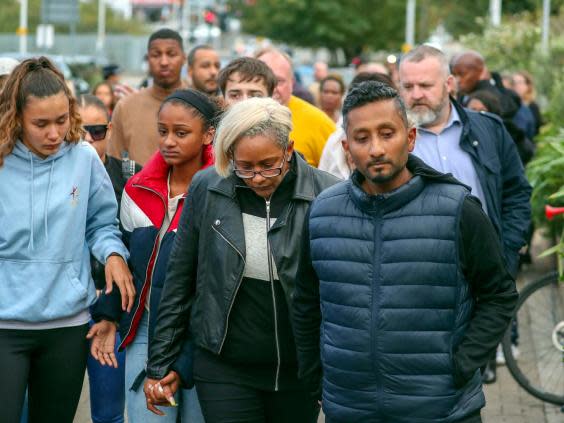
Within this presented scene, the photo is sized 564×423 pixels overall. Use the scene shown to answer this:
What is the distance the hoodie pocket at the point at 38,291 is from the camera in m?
4.83

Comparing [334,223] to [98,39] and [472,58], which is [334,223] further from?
[98,39]

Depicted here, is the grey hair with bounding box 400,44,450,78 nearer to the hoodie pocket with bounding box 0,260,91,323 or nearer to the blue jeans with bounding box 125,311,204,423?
the blue jeans with bounding box 125,311,204,423

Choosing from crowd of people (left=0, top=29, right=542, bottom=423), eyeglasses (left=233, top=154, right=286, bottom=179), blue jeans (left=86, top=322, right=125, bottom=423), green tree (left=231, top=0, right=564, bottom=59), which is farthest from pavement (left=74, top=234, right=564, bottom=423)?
green tree (left=231, top=0, right=564, bottom=59)

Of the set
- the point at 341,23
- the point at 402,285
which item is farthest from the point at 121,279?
the point at 341,23

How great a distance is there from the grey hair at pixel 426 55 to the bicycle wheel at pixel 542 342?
2.01 m

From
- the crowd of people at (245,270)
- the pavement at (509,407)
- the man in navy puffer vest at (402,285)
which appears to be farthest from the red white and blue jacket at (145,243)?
the pavement at (509,407)

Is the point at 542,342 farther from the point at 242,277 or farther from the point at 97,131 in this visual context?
the point at 242,277

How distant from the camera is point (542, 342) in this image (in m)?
8.97

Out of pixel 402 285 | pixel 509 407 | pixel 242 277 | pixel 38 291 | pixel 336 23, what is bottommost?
pixel 509 407

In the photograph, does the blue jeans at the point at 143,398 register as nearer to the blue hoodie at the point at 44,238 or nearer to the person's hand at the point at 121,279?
the person's hand at the point at 121,279

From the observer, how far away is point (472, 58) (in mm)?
10086

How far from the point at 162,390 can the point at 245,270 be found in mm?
574

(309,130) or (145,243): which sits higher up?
(309,130)

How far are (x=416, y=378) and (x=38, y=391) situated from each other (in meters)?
1.81
